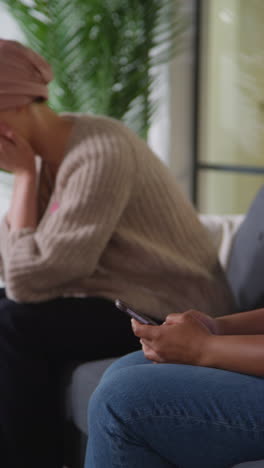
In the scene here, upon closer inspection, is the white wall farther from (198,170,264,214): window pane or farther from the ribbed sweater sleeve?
the ribbed sweater sleeve

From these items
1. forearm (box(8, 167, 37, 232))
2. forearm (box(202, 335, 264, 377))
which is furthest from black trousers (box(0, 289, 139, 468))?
forearm (box(202, 335, 264, 377))

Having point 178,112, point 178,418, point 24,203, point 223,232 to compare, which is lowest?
point 178,418

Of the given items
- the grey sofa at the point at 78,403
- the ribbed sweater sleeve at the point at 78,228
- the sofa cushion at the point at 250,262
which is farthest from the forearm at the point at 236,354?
the sofa cushion at the point at 250,262

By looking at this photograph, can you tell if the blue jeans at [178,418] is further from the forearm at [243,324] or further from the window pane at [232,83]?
the window pane at [232,83]

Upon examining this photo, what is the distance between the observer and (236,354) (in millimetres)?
1162

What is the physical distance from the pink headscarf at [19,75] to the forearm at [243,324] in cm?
88

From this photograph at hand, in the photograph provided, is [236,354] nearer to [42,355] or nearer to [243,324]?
[243,324]

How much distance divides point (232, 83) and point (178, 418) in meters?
2.92

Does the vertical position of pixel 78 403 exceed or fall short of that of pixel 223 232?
it falls short

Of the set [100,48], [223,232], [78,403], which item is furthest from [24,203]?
[100,48]

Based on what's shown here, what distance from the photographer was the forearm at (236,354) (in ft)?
3.77

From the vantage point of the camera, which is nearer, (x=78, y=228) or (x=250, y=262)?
(x=78, y=228)

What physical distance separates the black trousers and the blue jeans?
0.54m

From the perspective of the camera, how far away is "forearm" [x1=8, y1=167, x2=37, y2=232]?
1.92m
